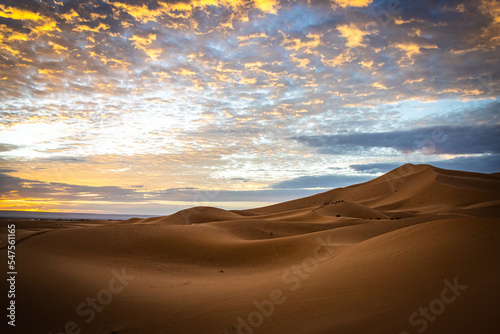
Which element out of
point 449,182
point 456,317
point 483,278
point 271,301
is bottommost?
point 271,301

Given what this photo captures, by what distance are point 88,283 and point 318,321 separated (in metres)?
4.80

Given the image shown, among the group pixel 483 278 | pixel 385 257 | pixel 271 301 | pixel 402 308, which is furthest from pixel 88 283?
pixel 483 278

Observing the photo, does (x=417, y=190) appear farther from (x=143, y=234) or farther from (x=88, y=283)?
(x=88, y=283)

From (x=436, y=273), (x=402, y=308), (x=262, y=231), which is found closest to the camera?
(x=402, y=308)

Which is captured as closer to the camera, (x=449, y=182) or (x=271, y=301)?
(x=271, y=301)

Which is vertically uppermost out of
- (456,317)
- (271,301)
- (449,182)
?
(449,182)

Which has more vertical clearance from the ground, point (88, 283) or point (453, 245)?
point (453, 245)

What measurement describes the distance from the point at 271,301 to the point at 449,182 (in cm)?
3331

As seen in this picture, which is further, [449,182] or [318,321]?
[449,182]

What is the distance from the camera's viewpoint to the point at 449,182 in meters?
31.1

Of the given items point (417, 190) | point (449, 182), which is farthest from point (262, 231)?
point (449, 182)

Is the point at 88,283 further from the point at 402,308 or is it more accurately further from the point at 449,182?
the point at 449,182

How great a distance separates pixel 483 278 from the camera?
4.36 meters

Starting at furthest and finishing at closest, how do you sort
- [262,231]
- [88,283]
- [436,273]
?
[262,231], [88,283], [436,273]
